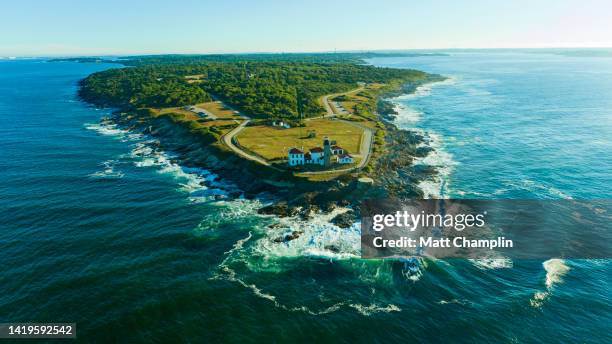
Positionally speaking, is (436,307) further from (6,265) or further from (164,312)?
(6,265)

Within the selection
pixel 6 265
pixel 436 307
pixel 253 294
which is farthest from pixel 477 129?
pixel 6 265

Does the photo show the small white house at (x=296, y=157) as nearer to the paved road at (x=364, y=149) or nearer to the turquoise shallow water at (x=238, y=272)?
the paved road at (x=364, y=149)

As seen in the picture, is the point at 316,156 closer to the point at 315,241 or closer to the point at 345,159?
the point at 345,159

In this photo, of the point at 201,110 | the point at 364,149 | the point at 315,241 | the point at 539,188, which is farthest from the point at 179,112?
the point at 539,188

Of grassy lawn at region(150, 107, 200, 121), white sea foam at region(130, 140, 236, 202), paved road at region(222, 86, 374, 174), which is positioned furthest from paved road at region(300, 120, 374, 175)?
grassy lawn at region(150, 107, 200, 121)

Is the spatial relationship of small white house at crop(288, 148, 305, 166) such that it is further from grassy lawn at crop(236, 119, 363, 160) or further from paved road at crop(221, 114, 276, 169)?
grassy lawn at crop(236, 119, 363, 160)
